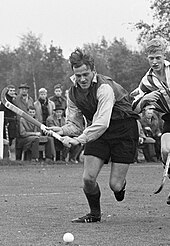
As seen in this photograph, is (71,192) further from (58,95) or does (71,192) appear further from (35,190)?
(58,95)

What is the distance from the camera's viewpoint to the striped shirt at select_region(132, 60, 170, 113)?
29.5 ft

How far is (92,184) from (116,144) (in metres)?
0.59

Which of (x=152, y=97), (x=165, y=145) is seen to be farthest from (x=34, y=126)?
(x=152, y=97)

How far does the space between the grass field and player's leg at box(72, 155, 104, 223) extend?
17 centimetres

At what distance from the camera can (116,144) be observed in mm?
9023

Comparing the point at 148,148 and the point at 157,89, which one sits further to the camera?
the point at 148,148

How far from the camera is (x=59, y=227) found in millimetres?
8484

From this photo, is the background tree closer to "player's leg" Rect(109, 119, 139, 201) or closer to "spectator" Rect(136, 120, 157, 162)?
"spectator" Rect(136, 120, 157, 162)

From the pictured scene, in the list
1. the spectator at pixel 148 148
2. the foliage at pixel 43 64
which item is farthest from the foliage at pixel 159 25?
the foliage at pixel 43 64

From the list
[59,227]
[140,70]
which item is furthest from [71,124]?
[140,70]

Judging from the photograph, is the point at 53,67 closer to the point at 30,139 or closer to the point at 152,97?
the point at 30,139

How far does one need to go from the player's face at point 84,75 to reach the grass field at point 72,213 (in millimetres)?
1715

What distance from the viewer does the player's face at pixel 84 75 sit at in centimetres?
841

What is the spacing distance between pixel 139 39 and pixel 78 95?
3322 centimetres
